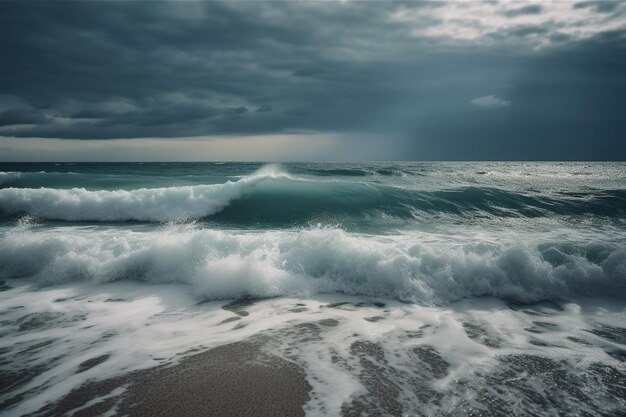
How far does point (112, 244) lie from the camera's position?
25.5 feet

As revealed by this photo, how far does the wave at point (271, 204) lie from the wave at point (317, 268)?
565cm

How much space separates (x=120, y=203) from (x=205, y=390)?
12.7 m

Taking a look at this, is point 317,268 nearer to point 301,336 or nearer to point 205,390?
point 301,336

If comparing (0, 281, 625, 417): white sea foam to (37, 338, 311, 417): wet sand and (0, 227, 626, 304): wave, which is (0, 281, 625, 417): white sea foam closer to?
(37, 338, 311, 417): wet sand

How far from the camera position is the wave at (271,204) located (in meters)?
13.4

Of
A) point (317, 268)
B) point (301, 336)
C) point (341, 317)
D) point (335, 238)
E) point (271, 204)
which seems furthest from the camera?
point (271, 204)

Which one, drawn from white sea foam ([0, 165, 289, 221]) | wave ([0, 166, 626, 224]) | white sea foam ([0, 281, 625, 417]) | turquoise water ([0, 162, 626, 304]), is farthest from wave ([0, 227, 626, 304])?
white sea foam ([0, 165, 289, 221])

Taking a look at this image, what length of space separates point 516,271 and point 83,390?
22.1 feet

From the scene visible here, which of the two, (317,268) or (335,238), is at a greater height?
(335,238)

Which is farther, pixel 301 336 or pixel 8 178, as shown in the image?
pixel 8 178

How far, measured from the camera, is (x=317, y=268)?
6.55m

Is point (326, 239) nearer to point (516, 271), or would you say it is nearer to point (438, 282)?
point (438, 282)

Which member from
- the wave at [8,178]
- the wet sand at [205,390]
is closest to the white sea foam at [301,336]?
the wet sand at [205,390]

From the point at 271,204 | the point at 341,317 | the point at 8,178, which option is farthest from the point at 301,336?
the point at 8,178
